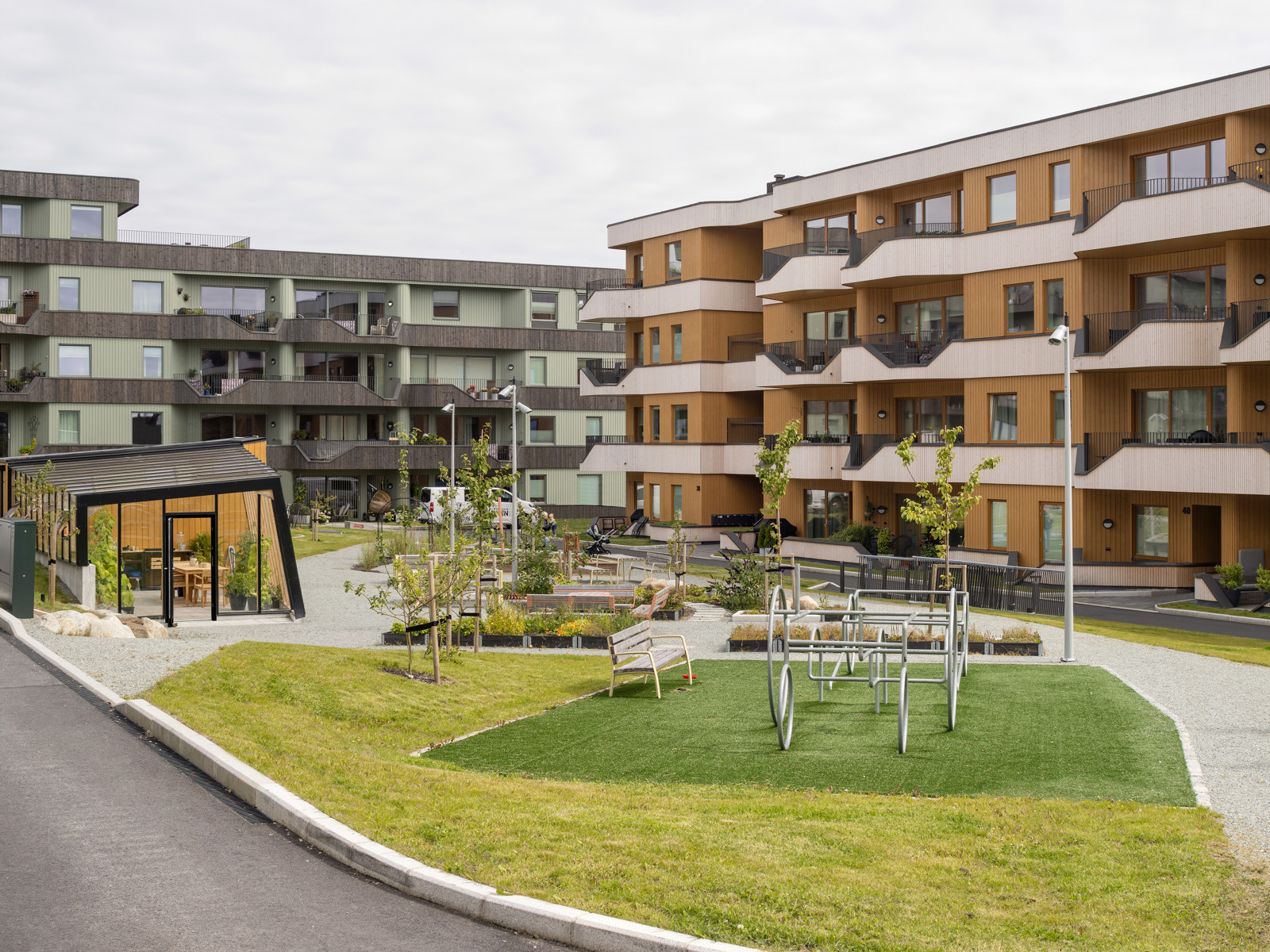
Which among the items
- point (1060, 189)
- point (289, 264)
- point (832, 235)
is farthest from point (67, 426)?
point (1060, 189)

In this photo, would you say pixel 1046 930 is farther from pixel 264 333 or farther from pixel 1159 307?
pixel 264 333

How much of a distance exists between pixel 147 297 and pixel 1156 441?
4788cm

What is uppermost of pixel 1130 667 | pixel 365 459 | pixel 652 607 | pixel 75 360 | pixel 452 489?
pixel 75 360

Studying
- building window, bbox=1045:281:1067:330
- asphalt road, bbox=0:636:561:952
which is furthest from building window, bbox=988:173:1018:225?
asphalt road, bbox=0:636:561:952

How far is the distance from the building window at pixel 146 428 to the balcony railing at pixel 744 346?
29.4 metres

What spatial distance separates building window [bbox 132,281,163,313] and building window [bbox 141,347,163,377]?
1929 millimetres

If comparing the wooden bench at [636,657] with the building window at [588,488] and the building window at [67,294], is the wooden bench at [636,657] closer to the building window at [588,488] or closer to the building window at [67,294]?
the building window at [588,488]

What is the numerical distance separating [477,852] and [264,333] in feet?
189

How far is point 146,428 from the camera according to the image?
60469 millimetres

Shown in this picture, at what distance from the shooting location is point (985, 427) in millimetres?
38625

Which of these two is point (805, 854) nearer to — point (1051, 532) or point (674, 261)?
point (1051, 532)

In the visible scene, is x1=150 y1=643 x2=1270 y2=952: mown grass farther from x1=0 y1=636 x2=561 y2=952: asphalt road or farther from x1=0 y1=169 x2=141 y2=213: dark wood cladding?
x1=0 y1=169 x2=141 y2=213: dark wood cladding

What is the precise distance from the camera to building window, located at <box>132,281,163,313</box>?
6009 cm

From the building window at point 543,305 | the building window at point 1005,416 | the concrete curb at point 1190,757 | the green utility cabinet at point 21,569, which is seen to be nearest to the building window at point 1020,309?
the building window at point 1005,416
